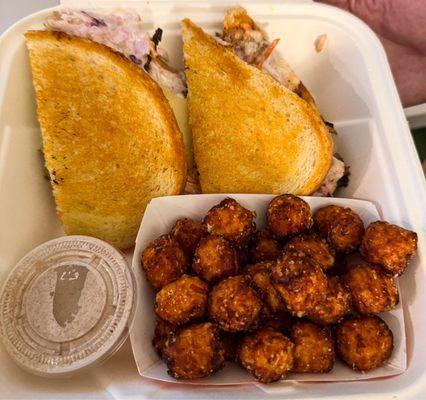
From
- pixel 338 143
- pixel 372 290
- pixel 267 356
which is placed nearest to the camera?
pixel 267 356

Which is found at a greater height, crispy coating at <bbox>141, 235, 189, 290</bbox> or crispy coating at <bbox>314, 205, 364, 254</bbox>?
crispy coating at <bbox>314, 205, 364, 254</bbox>

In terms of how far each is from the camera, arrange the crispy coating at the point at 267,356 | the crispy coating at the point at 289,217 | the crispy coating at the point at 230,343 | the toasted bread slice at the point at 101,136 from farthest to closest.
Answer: the toasted bread slice at the point at 101,136
the crispy coating at the point at 289,217
the crispy coating at the point at 230,343
the crispy coating at the point at 267,356

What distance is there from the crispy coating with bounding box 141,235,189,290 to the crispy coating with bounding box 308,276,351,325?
1.22 ft

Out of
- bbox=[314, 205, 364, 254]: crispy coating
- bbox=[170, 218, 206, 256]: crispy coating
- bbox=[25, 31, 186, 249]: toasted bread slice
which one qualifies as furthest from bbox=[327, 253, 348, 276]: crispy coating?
bbox=[25, 31, 186, 249]: toasted bread slice

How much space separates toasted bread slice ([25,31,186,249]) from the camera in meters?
1.43

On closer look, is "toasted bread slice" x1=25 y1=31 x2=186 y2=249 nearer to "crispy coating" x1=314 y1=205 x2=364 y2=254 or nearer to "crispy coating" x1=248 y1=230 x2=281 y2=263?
"crispy coating" x1=248 y1=230 x2=281 y2=263

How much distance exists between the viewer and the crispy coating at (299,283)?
41.0 inches

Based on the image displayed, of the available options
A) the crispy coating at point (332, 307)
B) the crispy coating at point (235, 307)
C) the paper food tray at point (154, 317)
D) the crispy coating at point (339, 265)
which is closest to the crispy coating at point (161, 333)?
the paper food tray at point (154, 317)

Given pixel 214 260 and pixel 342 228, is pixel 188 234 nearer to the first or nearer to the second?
pixel 214 260

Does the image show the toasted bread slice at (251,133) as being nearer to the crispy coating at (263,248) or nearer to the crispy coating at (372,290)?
the crispy coating at (263,248)

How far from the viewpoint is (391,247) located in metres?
1.15

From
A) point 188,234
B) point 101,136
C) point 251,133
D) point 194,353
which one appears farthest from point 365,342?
point 101,136

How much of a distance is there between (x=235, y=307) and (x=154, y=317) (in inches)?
11.2

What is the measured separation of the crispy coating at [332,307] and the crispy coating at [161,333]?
364 millimetres
